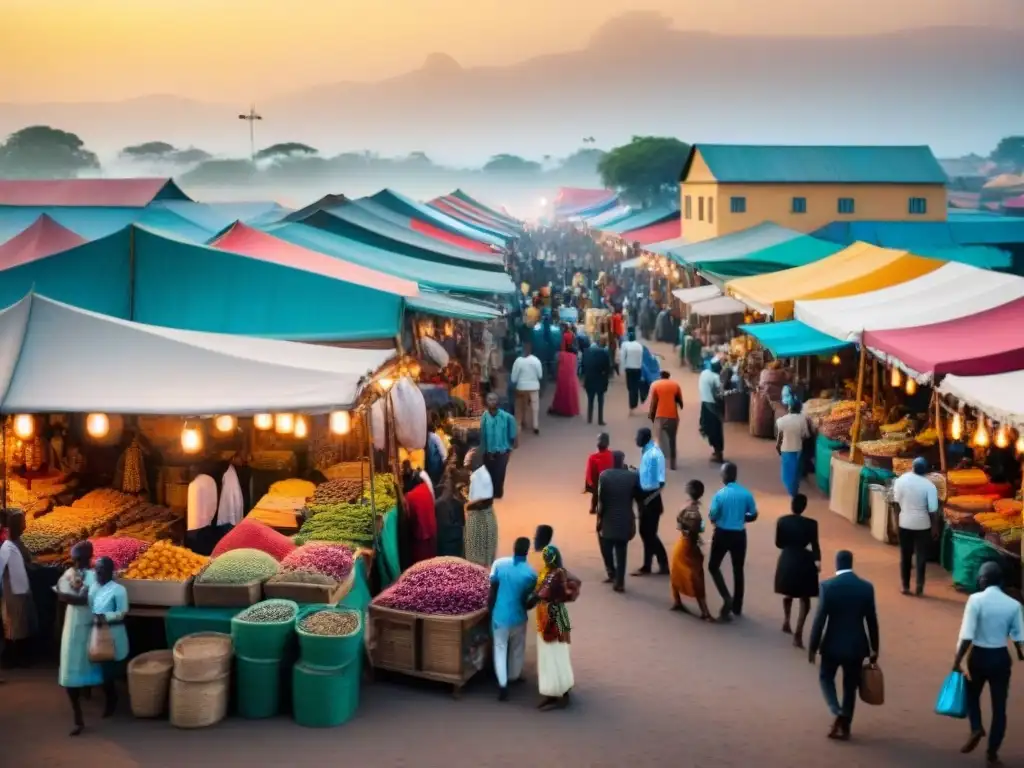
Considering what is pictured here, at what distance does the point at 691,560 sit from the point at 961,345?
3913 mm

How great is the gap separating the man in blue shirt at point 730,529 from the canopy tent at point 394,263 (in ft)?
28.2

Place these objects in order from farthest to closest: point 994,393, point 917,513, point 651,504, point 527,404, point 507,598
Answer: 1. point 527,404
2. point 651,504
3. point 917,513
4. point 994,393
5. point 507,598

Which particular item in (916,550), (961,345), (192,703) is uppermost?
(961,345)

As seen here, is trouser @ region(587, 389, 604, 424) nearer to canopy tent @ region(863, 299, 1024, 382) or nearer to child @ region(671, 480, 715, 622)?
canopy tent @ region(863, 299, 1024, 382)

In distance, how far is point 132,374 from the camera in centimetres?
842

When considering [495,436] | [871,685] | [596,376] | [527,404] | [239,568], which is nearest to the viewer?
[871,685]

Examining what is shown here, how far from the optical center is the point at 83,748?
22.4 ft

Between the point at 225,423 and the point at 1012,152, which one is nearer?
the point at 225,423

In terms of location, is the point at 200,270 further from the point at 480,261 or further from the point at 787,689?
the point at 480,261

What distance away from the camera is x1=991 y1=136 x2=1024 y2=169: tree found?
531ft

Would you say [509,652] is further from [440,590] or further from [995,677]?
Result: [995,677]

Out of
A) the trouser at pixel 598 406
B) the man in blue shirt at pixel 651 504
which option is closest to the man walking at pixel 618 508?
the man in blue shirt at pixel 651 504

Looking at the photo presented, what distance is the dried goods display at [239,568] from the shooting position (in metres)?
7.65

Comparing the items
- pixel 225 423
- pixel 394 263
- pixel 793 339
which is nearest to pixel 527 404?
pixel 394 263
